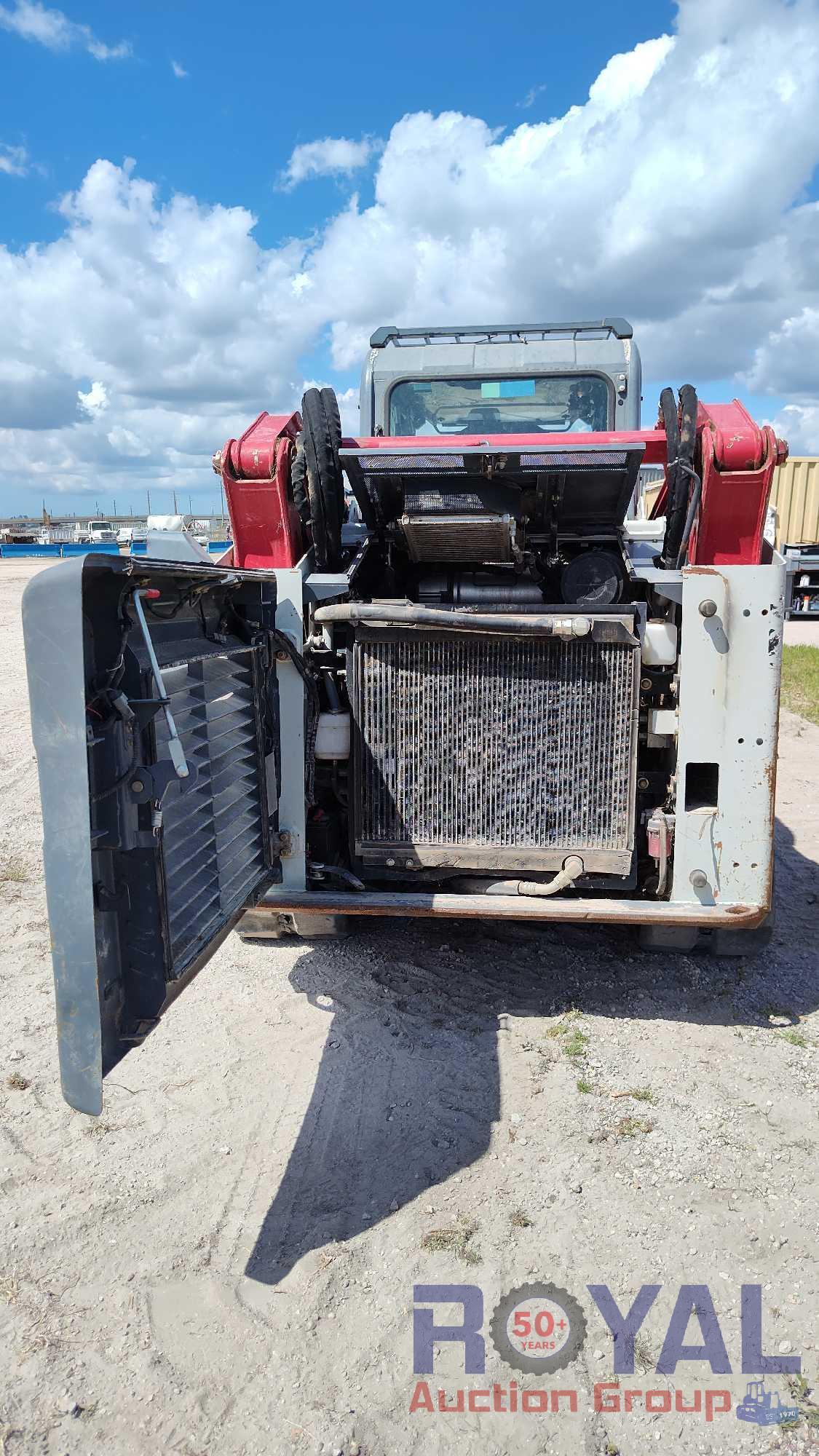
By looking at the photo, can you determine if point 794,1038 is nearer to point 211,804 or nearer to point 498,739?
point 498,739

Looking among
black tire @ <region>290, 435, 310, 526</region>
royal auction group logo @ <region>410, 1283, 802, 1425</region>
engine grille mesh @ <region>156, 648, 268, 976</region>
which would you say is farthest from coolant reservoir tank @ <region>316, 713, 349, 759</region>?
royal auction group logo @ <region>410, 1283, 802, 1425</region>

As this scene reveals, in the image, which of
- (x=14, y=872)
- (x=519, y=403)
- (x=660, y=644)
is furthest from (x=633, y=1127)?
(x=519, y=403)

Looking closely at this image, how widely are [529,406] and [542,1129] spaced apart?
4.11m

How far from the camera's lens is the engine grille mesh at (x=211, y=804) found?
7.70ft

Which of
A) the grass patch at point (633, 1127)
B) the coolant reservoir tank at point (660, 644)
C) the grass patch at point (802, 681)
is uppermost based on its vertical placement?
the coolant reservoir tank at point (660, 644)

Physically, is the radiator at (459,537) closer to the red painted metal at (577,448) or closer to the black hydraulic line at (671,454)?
the red painted metal at (577,448)

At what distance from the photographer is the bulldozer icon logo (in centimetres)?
190

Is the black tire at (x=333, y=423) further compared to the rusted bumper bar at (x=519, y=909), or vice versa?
the black tire at (x=333, y=423)

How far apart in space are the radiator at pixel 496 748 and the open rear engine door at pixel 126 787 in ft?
2.50

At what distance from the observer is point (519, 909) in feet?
11.0

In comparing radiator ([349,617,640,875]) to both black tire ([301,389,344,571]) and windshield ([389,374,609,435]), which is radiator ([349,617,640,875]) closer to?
black tire ([301,389,344,571])

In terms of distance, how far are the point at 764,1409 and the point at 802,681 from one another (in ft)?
33.9

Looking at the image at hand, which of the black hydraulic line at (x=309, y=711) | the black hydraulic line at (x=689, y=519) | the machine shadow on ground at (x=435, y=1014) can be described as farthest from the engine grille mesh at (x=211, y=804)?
the black hydraulic line at (x=689, y=519)

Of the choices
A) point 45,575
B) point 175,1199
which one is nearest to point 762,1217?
point 175,1199
